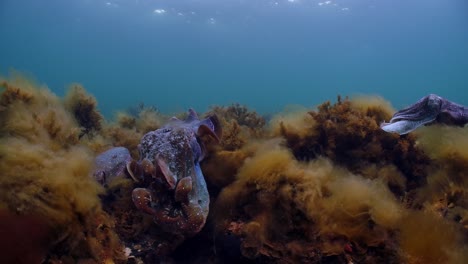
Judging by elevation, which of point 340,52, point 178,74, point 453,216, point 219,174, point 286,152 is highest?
point 286,152

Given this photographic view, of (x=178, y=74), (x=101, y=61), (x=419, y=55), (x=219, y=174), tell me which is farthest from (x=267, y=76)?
(x=219, y=174)

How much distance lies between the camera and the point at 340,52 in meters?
82.6

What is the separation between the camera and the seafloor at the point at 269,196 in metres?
2.14

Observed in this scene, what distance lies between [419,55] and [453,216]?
10602 centimetres

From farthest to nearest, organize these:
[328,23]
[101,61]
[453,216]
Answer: [101,61], [328,23], [453,216]

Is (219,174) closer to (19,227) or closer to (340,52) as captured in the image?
(19,227)

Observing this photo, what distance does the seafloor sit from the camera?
2.14 m

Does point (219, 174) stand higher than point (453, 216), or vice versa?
point (453, 216)

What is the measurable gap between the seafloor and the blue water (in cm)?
143

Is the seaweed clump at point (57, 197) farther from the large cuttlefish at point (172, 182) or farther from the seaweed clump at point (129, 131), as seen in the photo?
the seaweed clump at point (129, 131)

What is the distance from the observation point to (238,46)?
267 feet

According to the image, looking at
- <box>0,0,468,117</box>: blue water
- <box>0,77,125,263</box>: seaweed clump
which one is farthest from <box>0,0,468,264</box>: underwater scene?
<box>0,0,468,117</box>: blue water

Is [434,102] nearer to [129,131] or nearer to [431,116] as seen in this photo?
[431,116]

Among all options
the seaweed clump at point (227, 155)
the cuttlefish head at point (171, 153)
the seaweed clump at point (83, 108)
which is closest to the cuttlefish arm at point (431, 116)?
the seaweed clump at point (227, 155)
